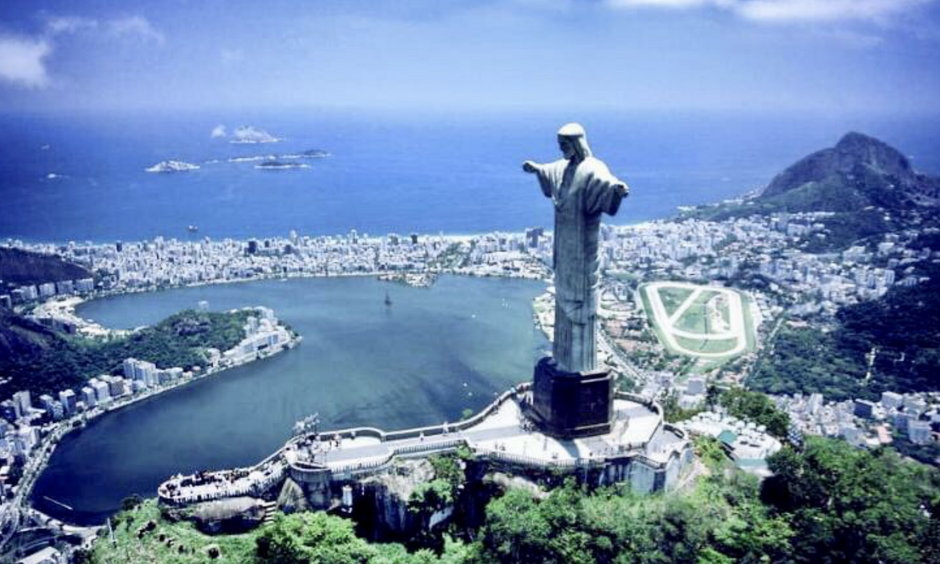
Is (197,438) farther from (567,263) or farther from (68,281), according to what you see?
(68,281)

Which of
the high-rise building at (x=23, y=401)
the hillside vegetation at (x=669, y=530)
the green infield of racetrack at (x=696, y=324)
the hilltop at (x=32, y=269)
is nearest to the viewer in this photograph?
the hillside vegetation at (x=669, y=530)

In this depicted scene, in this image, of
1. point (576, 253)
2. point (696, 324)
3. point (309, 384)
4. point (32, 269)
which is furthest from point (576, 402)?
point (32, 269)

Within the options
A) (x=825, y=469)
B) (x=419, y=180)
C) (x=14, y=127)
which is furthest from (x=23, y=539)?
(x=14, y=127)

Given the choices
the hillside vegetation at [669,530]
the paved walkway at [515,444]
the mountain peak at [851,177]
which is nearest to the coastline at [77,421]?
the hillside vegetation at [669,530]

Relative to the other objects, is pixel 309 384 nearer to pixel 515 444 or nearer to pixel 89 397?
pixel 89 397

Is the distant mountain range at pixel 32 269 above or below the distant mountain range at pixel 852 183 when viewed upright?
below

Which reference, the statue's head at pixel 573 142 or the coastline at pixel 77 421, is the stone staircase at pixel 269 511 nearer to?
the statue's head at pixel 573 142

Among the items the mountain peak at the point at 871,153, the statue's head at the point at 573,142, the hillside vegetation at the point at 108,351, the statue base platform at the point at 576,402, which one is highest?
the mountain peak at the point at 871,153
